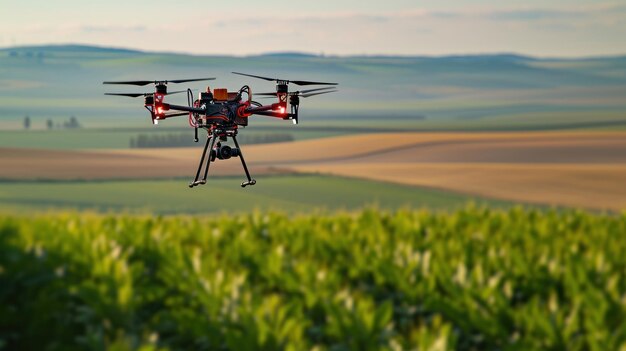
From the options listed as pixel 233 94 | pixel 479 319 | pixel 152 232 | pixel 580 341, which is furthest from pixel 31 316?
pixel 580 341

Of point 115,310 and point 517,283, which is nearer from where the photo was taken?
point 115,310

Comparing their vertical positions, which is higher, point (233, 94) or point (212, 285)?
point (233, 94)

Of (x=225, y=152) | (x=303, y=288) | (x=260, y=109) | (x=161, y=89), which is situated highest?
(x=161, y=89)

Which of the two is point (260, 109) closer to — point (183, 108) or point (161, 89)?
point (183, 108)

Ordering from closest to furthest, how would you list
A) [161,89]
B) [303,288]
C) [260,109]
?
[303,288] < [161,89] < [260,109]

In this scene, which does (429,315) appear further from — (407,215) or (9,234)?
(9,234)

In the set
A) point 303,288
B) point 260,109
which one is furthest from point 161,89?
point 303,288

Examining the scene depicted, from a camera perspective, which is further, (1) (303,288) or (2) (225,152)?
(2) (225,152)

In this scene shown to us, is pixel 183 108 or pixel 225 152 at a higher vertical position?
pixel 183 108

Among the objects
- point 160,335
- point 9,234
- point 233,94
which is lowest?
point 160,335

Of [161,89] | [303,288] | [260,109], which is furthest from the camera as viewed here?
[260,109]
